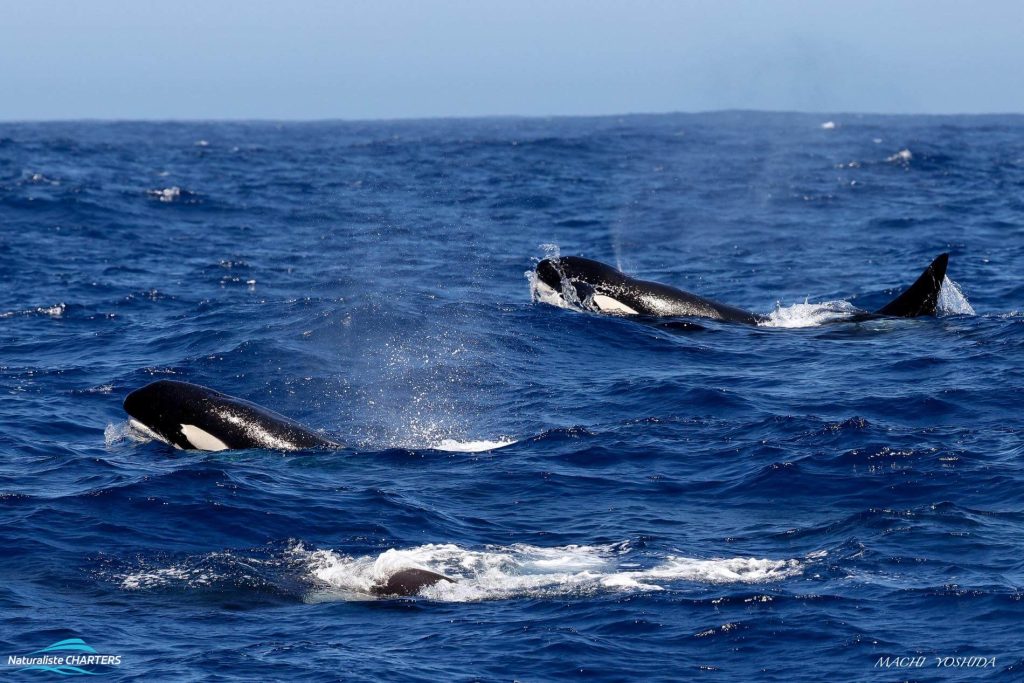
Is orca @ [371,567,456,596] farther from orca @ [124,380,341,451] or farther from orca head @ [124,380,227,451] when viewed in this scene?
orca head @ [124,380,227,451]

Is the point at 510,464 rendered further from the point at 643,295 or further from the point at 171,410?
the point at 643,295

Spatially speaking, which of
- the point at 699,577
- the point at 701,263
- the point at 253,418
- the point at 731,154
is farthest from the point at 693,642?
the point at 731,154

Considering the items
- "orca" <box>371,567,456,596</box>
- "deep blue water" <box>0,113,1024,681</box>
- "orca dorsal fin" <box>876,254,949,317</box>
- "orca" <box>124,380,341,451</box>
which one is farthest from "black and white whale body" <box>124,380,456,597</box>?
"orca dorsal fin" <box>876,254,949,317</box>

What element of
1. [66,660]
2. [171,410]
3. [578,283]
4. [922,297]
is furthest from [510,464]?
[922,297]

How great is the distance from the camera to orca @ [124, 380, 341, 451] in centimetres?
1761

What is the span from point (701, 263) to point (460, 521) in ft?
70.6

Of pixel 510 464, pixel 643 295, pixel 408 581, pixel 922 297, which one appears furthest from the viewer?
pixel 643 295

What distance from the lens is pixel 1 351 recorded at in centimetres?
2506

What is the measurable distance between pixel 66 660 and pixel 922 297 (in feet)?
61.6

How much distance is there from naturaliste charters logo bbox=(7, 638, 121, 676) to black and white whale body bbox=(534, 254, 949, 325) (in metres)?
16.7

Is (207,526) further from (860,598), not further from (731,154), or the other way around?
(731,154)

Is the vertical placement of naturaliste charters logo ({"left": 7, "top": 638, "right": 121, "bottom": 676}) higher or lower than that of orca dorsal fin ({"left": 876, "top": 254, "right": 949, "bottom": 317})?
lower

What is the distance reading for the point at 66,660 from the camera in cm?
1110

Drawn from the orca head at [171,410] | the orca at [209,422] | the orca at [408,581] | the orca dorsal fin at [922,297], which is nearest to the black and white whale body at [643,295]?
the orca dorsal fin at [922,297]
